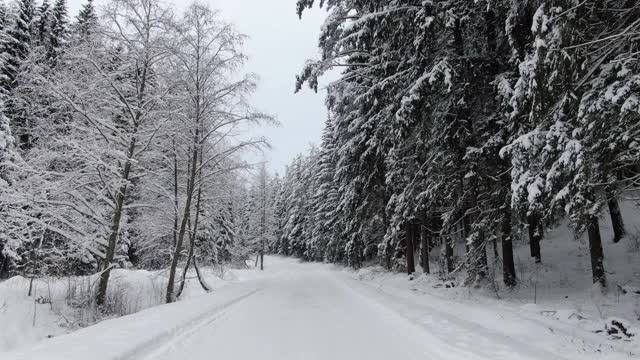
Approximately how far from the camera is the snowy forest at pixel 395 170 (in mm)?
7094

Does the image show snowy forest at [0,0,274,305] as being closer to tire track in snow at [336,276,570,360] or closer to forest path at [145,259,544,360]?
forest path at [145,259,544,360]

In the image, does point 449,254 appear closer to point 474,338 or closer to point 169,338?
point 474,338

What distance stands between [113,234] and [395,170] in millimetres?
11394

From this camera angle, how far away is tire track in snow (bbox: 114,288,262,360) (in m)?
5.95

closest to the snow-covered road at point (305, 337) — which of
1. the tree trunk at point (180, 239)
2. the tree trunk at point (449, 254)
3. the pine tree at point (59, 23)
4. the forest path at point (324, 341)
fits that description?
the forest path at point (324, 341)

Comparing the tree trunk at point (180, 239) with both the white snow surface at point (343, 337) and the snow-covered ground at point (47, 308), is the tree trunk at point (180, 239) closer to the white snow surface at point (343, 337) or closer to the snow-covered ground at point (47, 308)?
the snow-covered ground at point (47, 308)

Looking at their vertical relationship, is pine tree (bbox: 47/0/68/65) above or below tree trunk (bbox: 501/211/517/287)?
above

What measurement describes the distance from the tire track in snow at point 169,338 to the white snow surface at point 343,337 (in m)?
0.02

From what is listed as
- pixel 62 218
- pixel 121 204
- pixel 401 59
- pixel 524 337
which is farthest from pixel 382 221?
pixel 524 337

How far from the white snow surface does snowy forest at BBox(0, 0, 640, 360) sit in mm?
61

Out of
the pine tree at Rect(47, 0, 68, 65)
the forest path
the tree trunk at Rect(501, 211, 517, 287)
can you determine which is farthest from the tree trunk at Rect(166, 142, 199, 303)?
the pine tree at Rect(47, 0, 68, 65)

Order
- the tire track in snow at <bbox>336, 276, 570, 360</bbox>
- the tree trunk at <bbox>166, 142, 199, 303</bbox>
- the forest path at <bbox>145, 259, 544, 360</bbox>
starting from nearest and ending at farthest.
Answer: the tire track in snow at <bbox>336, 276, 570, 360</bbox>, the forest path at <bbox>145, 259, 544, 360</bbox>, the tree trunk at <bbox>166, 142, 199, 303</bbox>

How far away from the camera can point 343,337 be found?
25.0ft

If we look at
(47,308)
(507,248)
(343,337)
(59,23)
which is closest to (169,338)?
(343,337)
